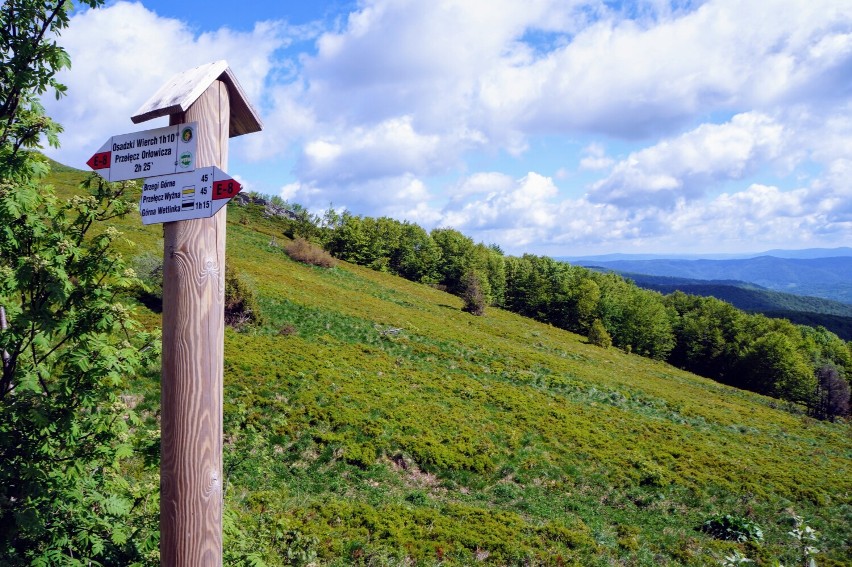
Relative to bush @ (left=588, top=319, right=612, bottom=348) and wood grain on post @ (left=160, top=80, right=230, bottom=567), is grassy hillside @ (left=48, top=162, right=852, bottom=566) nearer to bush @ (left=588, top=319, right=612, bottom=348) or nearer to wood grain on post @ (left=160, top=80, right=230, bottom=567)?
wood grain on post @ (left=160, top=80, right=230, bottom=567)

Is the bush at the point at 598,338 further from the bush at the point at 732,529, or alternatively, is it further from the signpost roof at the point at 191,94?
the signpost roof at the point at 191,94

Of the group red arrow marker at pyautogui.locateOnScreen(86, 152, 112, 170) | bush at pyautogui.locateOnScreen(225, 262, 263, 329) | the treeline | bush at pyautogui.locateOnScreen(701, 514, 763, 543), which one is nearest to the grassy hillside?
bush at pyautogui.locateOnScreen(701, 514, 763, 543)

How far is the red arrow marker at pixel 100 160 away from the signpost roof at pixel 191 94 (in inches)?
13.2

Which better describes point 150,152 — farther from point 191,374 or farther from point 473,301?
point 473,301

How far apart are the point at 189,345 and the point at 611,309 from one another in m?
71.0

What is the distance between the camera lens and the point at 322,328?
24562 mm

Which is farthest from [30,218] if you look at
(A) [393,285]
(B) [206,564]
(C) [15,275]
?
(A) [393,285]

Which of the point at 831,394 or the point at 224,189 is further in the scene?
the point at 831,394

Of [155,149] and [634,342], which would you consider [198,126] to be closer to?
[155,149]

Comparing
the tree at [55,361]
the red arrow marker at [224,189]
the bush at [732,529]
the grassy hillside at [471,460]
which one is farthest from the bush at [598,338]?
the red arrow marker at [224,189]

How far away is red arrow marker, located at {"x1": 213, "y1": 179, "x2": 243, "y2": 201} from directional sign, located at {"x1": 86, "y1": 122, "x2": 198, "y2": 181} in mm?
194

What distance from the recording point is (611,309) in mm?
67688

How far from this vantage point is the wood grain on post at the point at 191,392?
247 cm

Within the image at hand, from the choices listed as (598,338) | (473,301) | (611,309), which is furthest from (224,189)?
(611,309)
